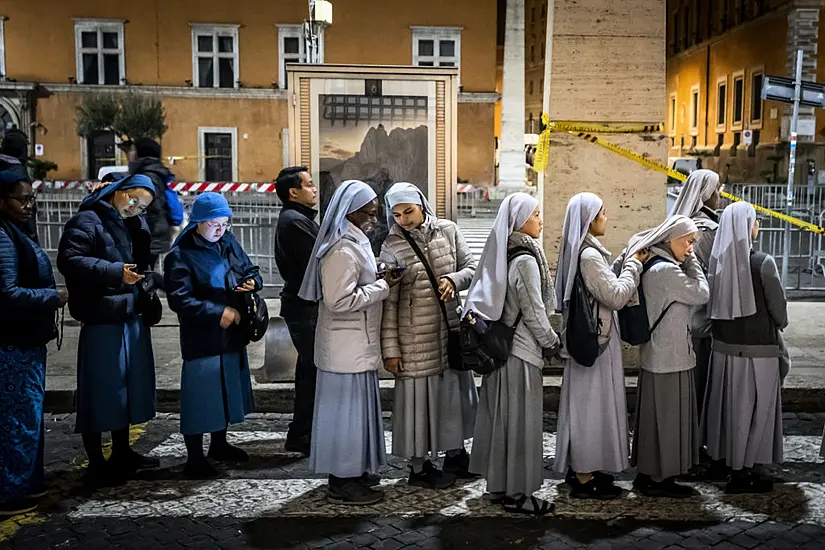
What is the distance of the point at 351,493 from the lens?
203 inches

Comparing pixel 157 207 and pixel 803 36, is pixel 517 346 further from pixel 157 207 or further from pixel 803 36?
pixel 803 36

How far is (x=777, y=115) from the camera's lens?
32.5 metres

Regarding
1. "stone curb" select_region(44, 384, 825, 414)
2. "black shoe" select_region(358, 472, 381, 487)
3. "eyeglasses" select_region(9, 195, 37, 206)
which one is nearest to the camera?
"eyeglasses" select_region(9, 195, 37, 206)

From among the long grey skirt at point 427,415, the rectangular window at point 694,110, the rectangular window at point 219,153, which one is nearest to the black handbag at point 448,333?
the long grey skirt at point 427,415

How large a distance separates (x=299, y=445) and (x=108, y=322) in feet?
5.08

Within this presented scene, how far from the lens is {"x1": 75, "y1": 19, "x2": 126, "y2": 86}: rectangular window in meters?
33.1

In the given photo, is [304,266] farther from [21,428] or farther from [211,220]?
[21,428]

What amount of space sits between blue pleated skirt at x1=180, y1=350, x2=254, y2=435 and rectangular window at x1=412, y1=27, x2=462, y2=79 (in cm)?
2895

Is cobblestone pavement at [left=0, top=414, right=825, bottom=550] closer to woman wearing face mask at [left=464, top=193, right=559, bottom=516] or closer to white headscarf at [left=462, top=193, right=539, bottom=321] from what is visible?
woman wearing face mask at [left=464, top=193, right=559, bottom=516]

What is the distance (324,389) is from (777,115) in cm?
3134

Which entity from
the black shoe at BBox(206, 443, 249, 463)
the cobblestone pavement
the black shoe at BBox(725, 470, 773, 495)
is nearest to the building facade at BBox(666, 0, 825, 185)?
the black shoe at BBox(725, 470, 773, 495)

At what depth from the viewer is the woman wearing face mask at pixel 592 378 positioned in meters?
4.95

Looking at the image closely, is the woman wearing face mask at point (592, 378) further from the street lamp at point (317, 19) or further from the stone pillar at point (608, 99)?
the street lamp at point (317, 19)

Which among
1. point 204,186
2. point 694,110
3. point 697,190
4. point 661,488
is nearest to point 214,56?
point 204,186
